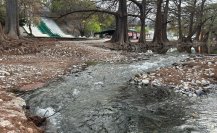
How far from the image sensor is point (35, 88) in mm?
Answer: 12102

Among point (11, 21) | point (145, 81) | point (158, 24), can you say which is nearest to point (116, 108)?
point (145, 81)

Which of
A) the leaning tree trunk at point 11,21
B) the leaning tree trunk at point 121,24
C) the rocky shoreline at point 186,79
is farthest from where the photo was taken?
the leaning tree trunk at point 121,24

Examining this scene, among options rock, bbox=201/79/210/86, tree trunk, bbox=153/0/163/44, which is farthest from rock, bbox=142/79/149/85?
tree trunk, bbox=153/0/163/44

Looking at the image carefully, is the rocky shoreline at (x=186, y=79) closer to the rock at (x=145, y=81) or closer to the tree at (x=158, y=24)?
the rock at (x=145, y=81)

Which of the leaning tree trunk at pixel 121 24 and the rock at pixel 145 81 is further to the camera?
the leaning tree trunk at pixel 121 24

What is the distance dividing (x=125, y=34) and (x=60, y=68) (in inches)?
899

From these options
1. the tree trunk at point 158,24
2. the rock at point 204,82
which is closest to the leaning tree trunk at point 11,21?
the rock at point 204,82

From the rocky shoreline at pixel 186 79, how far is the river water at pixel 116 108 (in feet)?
1.43

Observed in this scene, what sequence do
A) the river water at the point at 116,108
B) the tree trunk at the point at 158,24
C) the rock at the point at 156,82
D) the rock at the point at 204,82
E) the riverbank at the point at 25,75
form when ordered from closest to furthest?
the riverbank at the point at 25,75 < the river water at the point at 116,108 < the rock at the point at 204,82 < the rock at the point at 156,82 < the tree trunk at the point at 158,24

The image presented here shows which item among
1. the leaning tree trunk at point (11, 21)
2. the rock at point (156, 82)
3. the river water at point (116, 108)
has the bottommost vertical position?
the river water at point (116, 108)

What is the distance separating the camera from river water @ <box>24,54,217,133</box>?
8.23 metres

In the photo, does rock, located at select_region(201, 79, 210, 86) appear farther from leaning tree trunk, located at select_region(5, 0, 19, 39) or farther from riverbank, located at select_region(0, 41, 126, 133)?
leaning tree trunk, located at select_region(5, 0, 19, 39)

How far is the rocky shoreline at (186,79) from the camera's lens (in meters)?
12.2

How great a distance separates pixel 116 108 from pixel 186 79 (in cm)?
448
